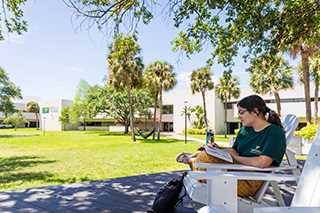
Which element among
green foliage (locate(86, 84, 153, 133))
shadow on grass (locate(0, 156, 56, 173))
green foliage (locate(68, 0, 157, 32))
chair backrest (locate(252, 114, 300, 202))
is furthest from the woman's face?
green foliage (locate(86, 84, 153, 133))

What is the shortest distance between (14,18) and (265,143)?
6609mm

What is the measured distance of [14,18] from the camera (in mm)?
5570

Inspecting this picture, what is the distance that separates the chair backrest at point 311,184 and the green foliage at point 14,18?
6.54 m

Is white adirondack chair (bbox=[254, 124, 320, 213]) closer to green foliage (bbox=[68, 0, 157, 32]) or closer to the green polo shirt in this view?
the green polo shirt

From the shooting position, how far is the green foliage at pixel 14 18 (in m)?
5.21

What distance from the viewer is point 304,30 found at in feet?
17.5

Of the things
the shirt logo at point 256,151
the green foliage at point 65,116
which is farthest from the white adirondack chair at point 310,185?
the green foliage at point 65,116

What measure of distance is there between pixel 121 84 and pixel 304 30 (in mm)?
14513

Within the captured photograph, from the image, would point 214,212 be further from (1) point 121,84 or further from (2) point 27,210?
(1) point 121,84

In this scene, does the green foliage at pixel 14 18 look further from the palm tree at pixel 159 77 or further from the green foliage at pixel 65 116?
the green foliage at pixel 65 116

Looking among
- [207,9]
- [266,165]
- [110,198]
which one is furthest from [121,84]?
[266,165]

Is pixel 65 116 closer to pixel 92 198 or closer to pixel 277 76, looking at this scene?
pixel 277 76

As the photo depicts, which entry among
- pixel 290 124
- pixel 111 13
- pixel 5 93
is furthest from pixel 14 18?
pixel 5 93

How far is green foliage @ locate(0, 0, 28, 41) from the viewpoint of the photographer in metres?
5.21
